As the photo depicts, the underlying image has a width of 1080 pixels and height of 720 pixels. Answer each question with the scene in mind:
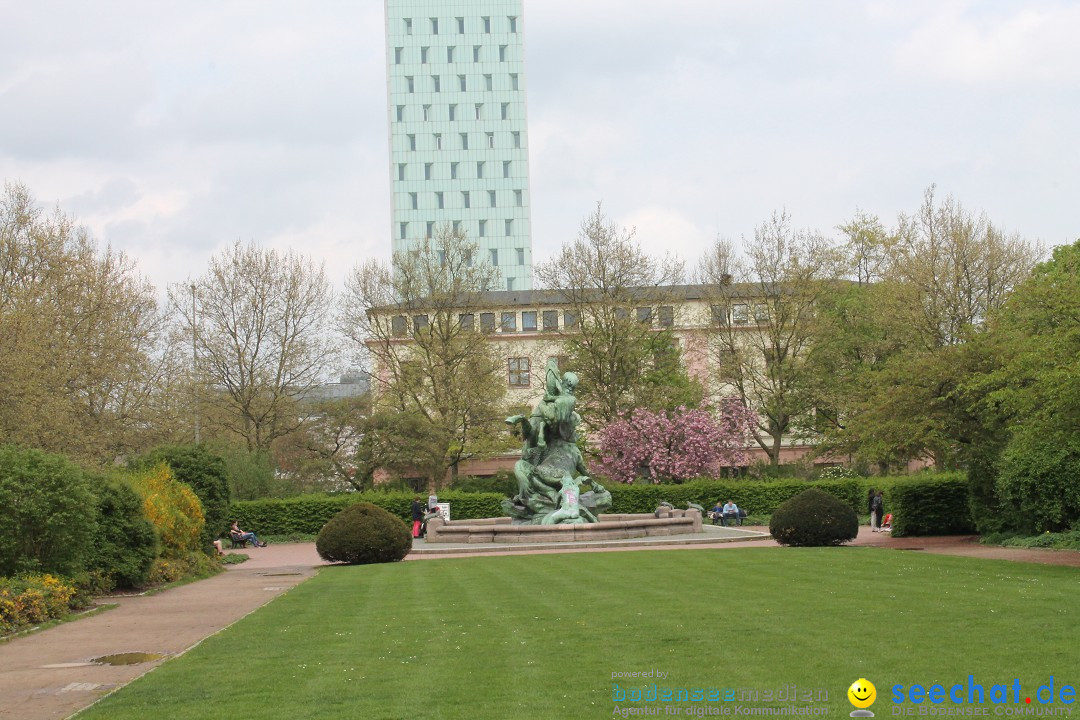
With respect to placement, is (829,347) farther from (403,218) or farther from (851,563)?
(403,218)

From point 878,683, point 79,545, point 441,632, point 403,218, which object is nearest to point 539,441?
point 79,545

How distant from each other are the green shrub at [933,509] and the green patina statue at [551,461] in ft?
29.9

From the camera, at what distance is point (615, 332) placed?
5369 cm

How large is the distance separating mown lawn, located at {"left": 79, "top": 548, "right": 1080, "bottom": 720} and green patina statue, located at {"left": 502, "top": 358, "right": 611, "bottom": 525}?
16126 millimetres

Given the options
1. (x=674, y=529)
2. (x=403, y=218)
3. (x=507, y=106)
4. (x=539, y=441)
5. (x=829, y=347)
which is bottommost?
(x=674, y=529)

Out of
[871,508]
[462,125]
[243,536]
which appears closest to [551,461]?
[871,508]

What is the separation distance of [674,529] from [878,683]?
2604 centimetres

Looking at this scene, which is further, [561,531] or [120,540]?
[561,531]

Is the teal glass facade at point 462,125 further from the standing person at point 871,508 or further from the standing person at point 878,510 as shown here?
the standing person at point 878,510

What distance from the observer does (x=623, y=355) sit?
177 feet

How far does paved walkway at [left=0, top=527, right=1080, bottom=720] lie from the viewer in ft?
35.8

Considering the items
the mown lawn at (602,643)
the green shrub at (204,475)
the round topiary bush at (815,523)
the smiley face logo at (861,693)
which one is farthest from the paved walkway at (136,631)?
the smiley face logo at (861,693)

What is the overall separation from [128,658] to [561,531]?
804 inches

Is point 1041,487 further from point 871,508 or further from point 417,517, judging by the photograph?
point 417,517
